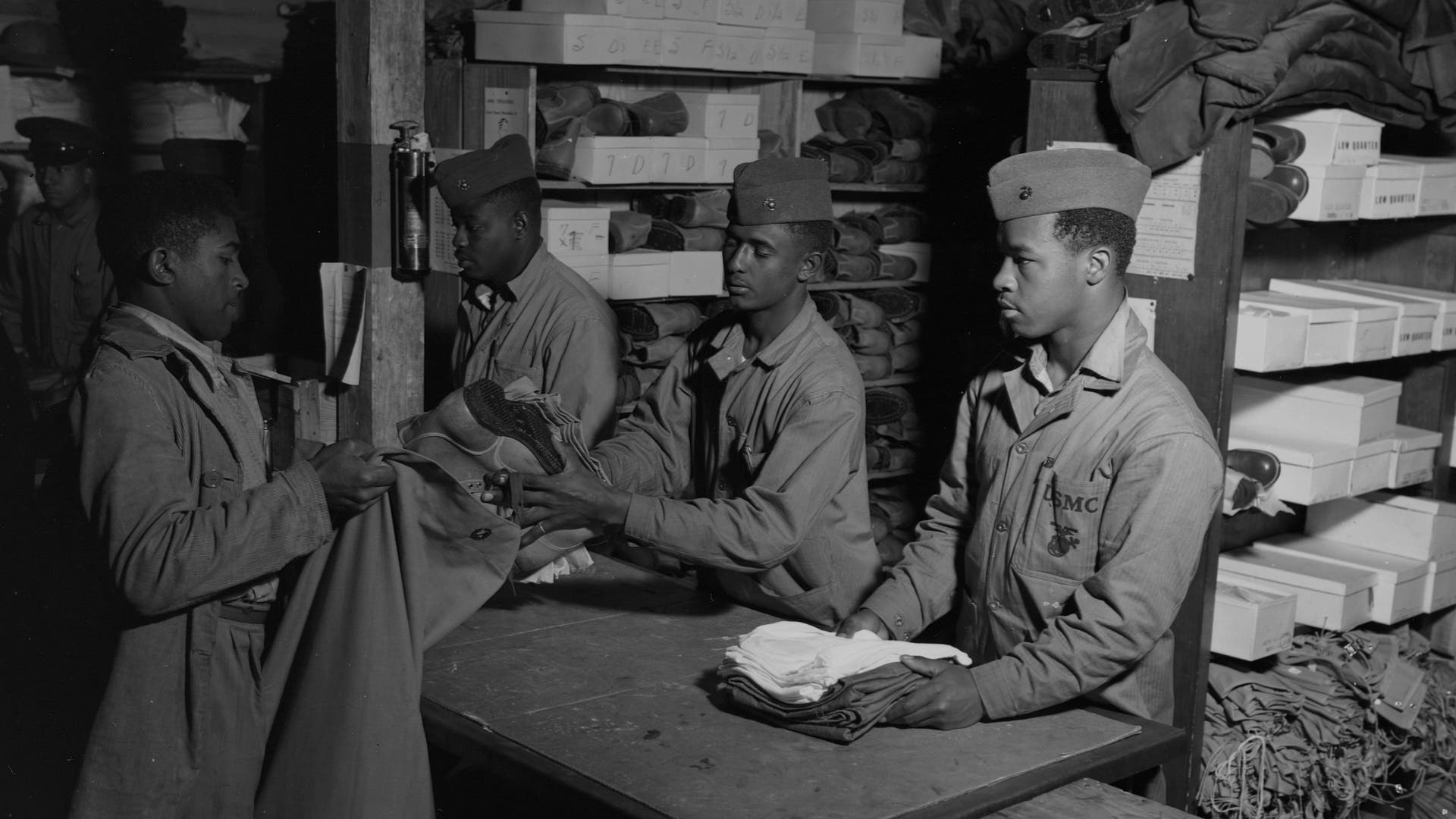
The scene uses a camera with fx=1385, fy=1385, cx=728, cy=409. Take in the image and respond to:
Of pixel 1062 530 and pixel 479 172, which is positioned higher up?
pixel 479 172

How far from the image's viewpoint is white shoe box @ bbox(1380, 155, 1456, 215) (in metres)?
4.39

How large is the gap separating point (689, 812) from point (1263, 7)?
253 centimetres

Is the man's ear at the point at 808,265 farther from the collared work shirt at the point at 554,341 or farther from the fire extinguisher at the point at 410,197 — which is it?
the fire extinguisher at the point at 410,197

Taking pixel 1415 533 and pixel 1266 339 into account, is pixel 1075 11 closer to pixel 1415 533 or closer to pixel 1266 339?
pixel 1266 339

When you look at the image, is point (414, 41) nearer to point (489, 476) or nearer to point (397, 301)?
point (397, 301)

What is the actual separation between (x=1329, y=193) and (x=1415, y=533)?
1438 mm

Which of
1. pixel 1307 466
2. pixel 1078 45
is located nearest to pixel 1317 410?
pixel 1307 466

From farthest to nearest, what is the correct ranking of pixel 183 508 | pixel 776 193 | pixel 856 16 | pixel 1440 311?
pixel 856 16
pixel 1440 311
pixel 776 193
pixel 183 508

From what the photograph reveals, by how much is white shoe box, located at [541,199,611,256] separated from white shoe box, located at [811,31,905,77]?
1.45 meters

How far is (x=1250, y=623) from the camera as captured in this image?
411 cm

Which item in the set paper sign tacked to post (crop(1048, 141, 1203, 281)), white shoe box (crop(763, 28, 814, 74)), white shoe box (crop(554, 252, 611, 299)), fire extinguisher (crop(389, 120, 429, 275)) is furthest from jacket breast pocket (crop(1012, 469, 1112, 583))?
white shoe box (crop(763, 28, 814, 74))

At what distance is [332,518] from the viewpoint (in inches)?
100

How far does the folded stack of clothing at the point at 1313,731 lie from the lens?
421cm

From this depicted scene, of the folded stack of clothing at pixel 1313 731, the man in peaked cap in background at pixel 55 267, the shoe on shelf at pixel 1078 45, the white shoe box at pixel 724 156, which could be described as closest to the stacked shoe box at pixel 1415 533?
the folded stack of clothing at pixel 1313 731
